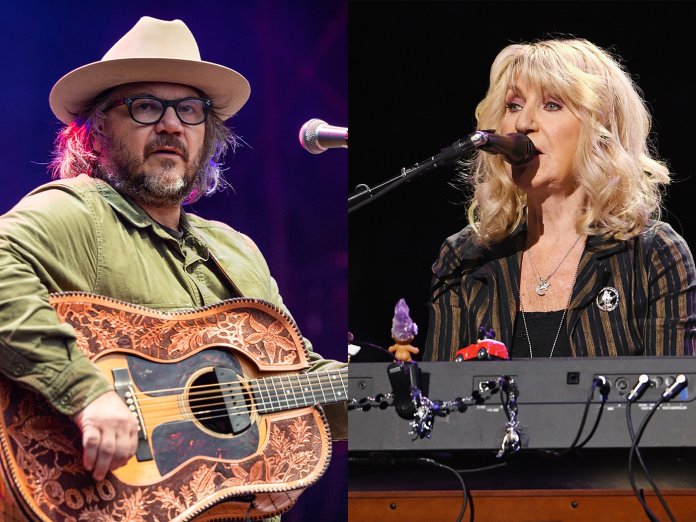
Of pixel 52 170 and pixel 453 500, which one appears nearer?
pixel 453 500

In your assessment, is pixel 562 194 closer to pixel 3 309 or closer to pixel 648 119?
pixel 648 119

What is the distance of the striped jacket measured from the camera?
6.62 ft

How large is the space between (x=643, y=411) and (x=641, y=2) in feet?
3.59

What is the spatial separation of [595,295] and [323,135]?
0.76 m

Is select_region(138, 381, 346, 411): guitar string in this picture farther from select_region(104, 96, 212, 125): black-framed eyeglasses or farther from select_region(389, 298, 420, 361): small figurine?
select_region(104, 96, 212, 125): black-framed eyeglasses

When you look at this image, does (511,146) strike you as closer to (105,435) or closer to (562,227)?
(562,227)

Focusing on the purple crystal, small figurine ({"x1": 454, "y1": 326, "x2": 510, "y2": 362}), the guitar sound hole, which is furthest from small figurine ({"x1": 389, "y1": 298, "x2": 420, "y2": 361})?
the guitar sound hole

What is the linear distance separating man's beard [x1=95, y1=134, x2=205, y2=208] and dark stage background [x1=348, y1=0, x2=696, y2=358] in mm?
546

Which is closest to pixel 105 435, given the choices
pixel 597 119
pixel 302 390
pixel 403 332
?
pixel 302 390

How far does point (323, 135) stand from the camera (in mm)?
1997

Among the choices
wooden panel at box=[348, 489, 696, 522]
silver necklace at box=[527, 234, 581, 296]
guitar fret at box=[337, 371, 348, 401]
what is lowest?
wooden panel at box=[348, 489, 696, 522]

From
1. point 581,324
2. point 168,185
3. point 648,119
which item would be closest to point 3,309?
point 168,185

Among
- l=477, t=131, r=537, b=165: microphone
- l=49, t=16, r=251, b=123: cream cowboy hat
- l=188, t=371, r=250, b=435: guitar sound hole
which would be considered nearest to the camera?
l=477, t=131, r=537, b=165: microphone

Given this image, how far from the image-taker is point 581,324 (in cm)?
205
